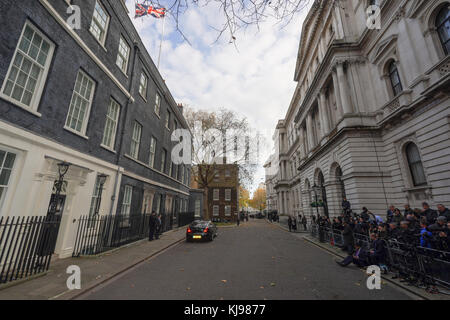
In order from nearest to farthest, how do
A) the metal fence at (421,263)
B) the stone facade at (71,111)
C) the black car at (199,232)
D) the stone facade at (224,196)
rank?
the metal fence at (421,263) → the stone facade at (71,111) → the black car at (199,232) → the stone facade at (224,196)

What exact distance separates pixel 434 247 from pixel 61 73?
1424 cm

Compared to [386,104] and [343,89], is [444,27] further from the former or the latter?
[343,89]

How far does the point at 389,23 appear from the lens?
44.0 feet

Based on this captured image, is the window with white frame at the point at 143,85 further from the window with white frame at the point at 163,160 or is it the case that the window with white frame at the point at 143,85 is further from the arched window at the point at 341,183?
the arched window at the point at 341,183

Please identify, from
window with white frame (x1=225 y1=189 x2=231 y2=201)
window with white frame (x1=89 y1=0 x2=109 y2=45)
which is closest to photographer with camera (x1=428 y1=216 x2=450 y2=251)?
window with white frame (x1=89 y1=0 x2=109 y2=45)

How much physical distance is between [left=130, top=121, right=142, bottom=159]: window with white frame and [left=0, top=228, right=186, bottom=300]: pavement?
655 centimetres

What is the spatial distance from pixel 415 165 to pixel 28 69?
19.4 m

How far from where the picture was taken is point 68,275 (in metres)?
6.04

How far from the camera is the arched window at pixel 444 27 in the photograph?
32.9 ft

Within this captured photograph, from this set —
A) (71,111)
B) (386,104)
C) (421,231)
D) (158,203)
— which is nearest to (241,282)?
(421,231)

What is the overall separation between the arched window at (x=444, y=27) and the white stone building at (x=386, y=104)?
49mm

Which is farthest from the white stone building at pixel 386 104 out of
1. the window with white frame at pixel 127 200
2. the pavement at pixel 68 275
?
the window with white frame at pixel 127 200

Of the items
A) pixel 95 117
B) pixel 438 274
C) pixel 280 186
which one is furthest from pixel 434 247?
pixel 280 186
